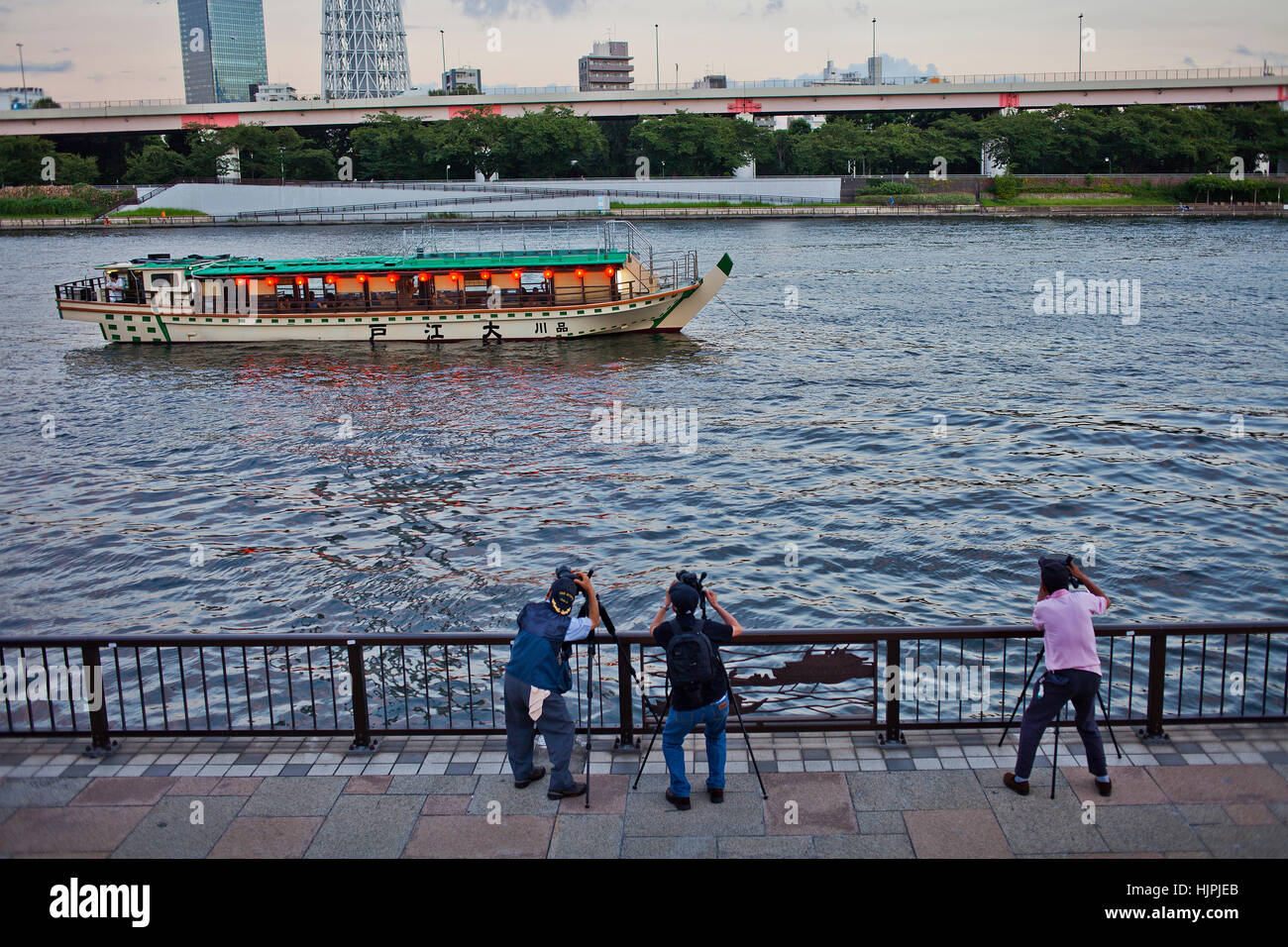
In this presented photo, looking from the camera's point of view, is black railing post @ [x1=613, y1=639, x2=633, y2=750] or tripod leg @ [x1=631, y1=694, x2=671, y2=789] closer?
tripod leg @ [x1=631, y1=694, x2=671, y2=789]

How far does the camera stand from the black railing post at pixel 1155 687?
32.7ft

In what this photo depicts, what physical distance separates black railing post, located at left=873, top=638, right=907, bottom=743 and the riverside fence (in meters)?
0.02

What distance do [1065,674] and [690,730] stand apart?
3168 millimetres

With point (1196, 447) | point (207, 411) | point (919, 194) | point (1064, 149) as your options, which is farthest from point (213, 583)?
point (1064, 149)

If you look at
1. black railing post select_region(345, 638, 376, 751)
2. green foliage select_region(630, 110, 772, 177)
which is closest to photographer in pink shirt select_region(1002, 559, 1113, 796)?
black railing post select_region(345, 638, 376, 751)

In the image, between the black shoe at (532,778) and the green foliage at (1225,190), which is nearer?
the black shoe at (532,778)

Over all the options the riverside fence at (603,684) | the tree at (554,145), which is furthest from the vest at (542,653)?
the tree at (554,145)

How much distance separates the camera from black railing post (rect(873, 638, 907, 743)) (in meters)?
10.1

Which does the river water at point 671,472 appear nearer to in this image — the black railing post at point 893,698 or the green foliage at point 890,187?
the black railing post at point 893,698

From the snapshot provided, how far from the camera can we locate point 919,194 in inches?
5187

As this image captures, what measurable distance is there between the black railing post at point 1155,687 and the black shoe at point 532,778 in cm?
539

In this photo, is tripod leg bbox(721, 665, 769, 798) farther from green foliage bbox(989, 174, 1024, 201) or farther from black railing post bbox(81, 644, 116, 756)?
green foliage bbox(989, 174, 1024, 201)

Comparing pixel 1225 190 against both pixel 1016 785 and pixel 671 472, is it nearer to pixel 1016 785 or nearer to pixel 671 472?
pixel 671 472

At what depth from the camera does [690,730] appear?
9.45m
